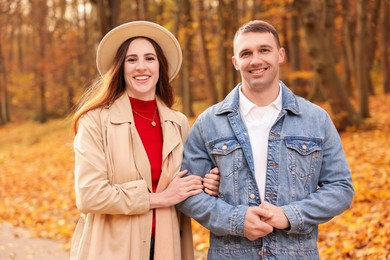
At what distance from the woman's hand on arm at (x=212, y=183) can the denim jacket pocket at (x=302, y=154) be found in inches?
18.2

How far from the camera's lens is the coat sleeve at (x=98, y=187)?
326 cm

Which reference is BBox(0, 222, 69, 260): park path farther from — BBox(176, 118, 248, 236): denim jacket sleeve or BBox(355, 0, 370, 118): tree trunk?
BBox(355, 0, 370, 118): tree trunk

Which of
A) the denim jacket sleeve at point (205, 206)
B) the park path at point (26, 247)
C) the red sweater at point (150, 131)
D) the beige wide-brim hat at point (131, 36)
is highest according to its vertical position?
the beige wide-brim hat at point (131, 36)

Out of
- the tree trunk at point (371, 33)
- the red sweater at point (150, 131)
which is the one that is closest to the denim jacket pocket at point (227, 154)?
the red sweater at point (150, 131)

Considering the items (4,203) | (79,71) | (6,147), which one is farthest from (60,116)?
(4,203)

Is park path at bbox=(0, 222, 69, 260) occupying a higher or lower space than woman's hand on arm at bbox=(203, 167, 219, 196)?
lower

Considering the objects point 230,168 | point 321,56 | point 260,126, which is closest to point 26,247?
point 230,168

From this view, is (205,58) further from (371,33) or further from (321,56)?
(371,33)

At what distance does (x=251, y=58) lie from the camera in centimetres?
314

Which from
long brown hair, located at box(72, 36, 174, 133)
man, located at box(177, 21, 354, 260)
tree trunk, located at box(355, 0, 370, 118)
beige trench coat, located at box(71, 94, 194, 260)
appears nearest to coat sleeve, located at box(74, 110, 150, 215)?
beige trench coat, located at box(71, 94, 194, 260)

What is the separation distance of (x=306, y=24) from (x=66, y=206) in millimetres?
7003

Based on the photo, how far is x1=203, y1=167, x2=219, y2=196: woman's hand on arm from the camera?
3201mm

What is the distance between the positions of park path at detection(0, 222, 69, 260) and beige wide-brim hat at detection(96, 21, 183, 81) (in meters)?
4.22

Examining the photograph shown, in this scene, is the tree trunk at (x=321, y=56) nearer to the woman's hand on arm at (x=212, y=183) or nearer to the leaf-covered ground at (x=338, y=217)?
the leaf-covered ground at (x=338, y=217)
